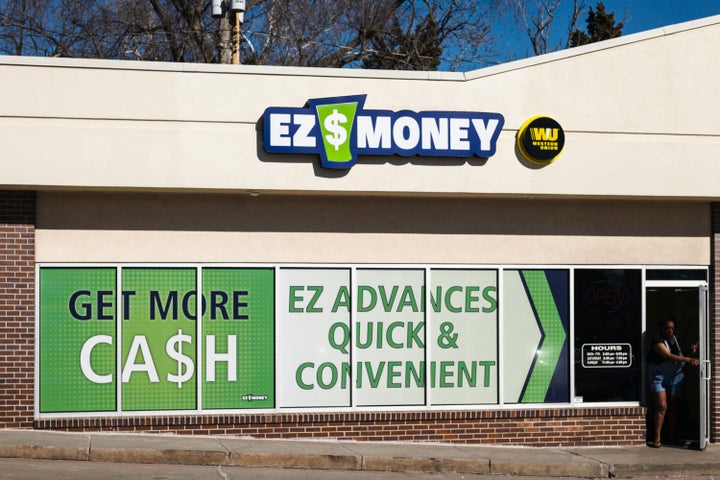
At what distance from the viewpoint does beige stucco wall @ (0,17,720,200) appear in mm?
13734

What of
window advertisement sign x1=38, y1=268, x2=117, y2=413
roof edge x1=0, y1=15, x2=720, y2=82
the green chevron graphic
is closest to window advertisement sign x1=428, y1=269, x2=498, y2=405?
the green chevron graphic

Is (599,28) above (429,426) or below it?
above

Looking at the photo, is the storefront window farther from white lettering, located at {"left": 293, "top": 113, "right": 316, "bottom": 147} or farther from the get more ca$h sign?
white lettering, located at {"left": 293, "top": 113, "right": 316, "bottom": 147}

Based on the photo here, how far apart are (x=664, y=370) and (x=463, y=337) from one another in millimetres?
2998

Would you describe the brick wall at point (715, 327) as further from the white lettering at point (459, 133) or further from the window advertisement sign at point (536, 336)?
the white lettering at point (459, 133)

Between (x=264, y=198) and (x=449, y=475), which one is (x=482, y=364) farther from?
(x=264, y=198)

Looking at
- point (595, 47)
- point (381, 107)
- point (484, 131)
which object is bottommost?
point (484, 131)

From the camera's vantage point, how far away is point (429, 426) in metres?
15.0

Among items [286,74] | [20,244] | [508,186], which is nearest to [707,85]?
[508,186]

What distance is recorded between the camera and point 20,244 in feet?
45.7

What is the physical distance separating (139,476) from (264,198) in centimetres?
438

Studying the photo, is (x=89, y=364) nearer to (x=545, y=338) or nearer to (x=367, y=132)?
(x=367, y=132)

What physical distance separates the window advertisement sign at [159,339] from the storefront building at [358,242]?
1.1 inches

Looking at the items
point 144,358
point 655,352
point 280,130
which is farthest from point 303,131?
point 655,352
